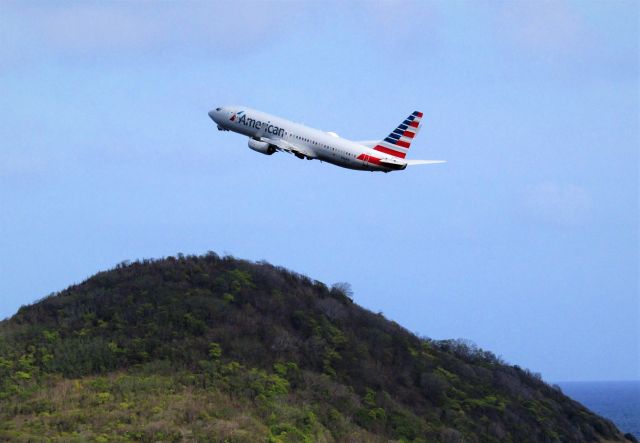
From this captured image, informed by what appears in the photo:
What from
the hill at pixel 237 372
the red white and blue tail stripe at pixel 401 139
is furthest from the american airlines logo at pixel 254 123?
the hill at pixel 237 372

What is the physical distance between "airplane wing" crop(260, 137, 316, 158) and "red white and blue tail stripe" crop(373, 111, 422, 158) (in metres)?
5.55

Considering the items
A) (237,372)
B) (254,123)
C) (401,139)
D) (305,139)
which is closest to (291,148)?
(305,139)

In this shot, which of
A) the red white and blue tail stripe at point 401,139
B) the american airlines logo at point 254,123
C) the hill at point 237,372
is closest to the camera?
the hill at point 237,372

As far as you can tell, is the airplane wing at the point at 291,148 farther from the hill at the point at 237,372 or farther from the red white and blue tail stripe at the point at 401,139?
the hill at the point at 237,372

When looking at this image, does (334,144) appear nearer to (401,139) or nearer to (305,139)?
(305,139)

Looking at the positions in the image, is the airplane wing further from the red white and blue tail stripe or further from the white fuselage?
the red white and blue tail stripe

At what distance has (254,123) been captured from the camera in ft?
274

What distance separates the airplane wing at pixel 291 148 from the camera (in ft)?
258

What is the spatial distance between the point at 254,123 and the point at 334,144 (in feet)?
31.4

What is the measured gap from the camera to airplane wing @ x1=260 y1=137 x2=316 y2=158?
78.7 meters

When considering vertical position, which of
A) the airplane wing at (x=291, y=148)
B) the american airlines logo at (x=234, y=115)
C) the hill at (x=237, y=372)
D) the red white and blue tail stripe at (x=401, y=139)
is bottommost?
the hill at (x=237, y=372)

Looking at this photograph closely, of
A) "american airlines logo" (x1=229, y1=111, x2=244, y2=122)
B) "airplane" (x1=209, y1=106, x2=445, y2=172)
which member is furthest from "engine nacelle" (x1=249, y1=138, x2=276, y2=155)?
"american airlines logo" (x1=229, y1=111, x2=244, y2=122)

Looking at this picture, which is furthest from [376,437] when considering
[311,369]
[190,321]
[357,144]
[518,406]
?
[357,144]

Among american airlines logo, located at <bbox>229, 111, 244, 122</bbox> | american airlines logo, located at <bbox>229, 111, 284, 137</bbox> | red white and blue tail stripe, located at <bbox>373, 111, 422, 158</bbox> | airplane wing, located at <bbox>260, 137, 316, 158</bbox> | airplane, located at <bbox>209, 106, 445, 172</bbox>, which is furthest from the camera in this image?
american airlines logo, located at <bbox>229, 111, 244, 122</bbox>
